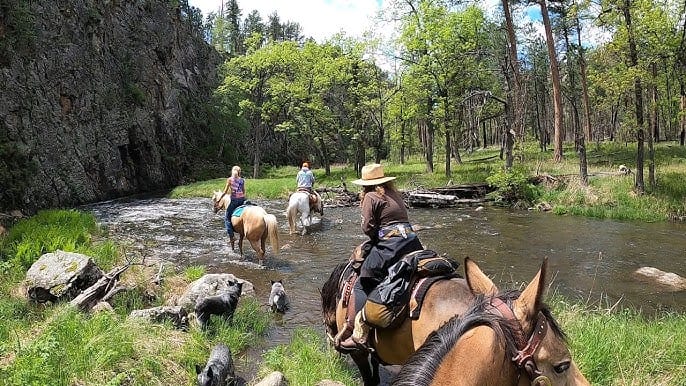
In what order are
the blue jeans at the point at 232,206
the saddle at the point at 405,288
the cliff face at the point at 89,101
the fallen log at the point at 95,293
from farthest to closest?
the cliff face at the point at 89,101
the blue jeans at the point at 232,206
the fallen log at the point at 95,293
the saddle at the point at 405,288

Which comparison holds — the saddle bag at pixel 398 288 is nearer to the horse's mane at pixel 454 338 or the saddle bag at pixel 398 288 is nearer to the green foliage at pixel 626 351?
the green foliage at pixel 626 351

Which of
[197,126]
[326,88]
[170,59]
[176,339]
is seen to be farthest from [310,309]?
[197,126]

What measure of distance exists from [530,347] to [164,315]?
5.87m

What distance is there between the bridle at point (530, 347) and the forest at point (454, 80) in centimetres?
1974

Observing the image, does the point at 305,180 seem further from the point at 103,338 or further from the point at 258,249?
the point at 103,338

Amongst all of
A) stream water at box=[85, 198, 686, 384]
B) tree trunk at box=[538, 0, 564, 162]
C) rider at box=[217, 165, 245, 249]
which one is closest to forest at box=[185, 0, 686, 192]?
tree trunk at box=[538, 0, 564, 162]

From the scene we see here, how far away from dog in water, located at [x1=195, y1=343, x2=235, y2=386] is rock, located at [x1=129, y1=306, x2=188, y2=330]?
128cm

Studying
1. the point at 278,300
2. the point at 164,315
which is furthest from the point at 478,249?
the point at 164,315

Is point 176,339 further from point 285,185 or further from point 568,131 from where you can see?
point 568,131

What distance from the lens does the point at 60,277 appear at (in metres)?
7.27

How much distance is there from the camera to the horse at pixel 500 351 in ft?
6.78

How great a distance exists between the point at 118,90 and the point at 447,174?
24888 millimetres

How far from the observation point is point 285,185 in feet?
98.5

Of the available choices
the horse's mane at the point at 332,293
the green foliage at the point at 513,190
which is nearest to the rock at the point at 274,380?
the horse's mane at the point at 332,293
